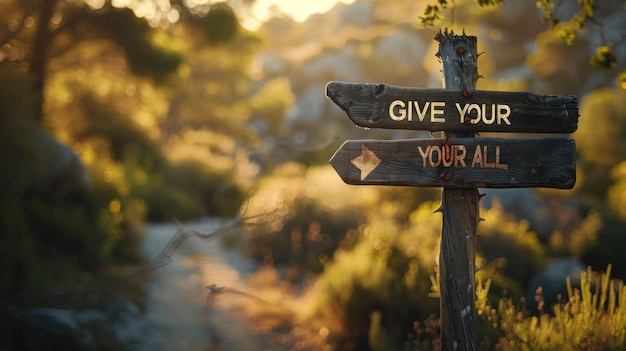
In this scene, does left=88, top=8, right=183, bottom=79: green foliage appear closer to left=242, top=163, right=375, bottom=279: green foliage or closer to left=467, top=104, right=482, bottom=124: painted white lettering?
left=242, top=163, right=375, bottom=279: green foliage

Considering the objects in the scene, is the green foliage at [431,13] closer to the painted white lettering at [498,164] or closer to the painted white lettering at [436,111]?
the painted white lettering at [436,111]

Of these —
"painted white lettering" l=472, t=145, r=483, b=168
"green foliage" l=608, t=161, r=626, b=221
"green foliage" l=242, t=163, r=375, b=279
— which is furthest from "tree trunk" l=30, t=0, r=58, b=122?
"green foliage" l=608, t=161, r=626, b=221

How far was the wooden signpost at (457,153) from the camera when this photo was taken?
369cm

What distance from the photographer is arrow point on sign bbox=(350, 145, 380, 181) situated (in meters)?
3.68

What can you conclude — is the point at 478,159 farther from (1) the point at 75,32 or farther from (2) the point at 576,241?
(1) the point at 75,32

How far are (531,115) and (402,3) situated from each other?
54.4 metres

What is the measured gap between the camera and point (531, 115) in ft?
12.4

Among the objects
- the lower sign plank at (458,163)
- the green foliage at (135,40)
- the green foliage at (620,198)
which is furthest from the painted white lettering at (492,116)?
the green foliage at (620,198)

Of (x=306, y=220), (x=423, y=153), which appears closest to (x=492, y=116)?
(x=423, y=153)

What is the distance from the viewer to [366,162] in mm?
3686

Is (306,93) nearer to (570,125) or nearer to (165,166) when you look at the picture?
(165,166)

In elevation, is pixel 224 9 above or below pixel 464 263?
above

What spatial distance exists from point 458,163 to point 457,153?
0.06 m

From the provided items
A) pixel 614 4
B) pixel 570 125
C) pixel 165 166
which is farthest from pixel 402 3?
pixel 570 125
